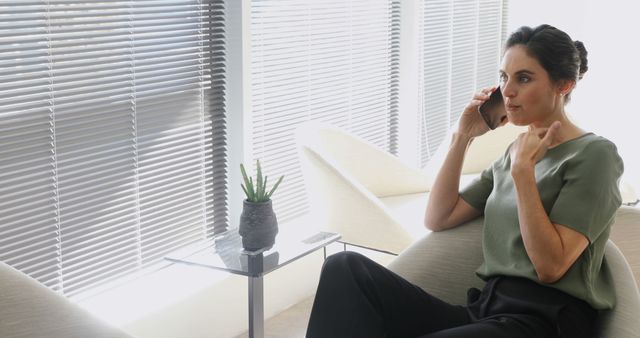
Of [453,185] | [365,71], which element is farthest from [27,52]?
[365,71]

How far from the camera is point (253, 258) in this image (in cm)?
312

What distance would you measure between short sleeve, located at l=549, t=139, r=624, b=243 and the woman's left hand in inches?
3.5

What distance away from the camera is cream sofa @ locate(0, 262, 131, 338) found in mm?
2189

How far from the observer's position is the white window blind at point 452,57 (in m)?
5.66

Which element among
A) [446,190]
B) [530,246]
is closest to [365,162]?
[446,190]

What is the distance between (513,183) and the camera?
2.66 m

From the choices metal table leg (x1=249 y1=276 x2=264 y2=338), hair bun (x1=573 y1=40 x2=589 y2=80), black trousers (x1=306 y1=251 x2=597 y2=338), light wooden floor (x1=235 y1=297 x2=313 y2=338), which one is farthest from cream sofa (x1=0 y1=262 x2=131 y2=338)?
light wooden floor (x1=235 y1=297 x2=313 y2=338)

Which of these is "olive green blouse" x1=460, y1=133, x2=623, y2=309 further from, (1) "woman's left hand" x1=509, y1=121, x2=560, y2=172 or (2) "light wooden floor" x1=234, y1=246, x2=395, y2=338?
(2) "light wooden floor" x1=234, y1=246, x2=395, y2=338

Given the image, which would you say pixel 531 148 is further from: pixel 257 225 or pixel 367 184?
pixel 367 184

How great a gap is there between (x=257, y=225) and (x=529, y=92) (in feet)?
3.21

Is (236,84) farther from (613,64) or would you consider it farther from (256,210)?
(613,64)

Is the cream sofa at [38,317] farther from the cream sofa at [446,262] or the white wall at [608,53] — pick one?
the white wall at [608,53]

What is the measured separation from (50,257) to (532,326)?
1.65m

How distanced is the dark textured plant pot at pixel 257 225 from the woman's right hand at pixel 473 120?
0.66 metres
